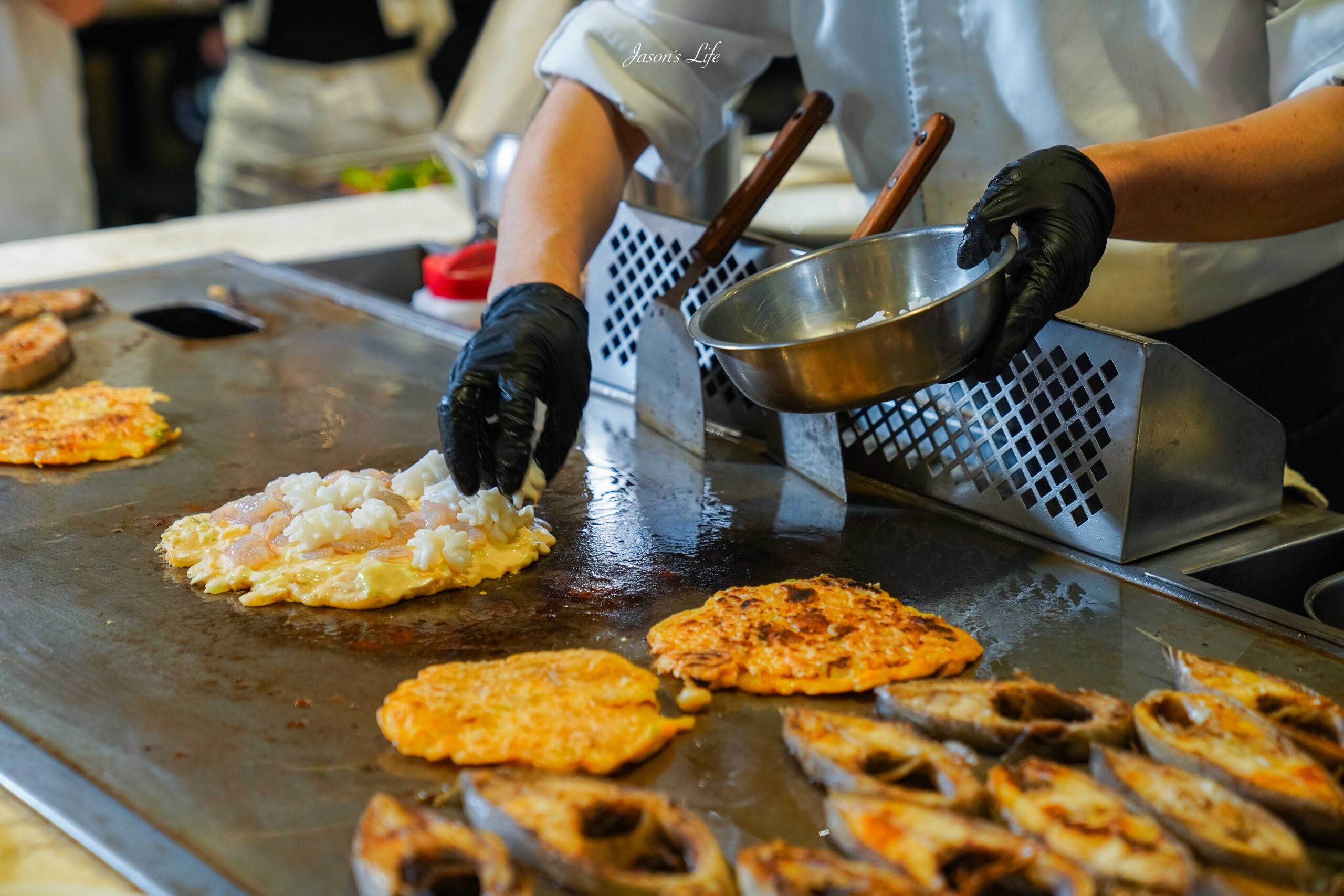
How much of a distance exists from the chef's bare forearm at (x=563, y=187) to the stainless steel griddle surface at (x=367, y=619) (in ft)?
1.11

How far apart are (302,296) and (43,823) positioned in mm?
1814

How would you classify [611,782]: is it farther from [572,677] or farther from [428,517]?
[428,517]

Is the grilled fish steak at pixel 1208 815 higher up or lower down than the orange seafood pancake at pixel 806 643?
higher up

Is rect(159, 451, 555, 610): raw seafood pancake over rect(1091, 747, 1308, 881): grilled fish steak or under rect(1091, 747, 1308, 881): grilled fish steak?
under

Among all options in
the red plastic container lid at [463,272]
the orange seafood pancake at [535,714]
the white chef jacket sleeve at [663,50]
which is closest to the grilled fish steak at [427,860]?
the orange seafood pancake at [535,714]

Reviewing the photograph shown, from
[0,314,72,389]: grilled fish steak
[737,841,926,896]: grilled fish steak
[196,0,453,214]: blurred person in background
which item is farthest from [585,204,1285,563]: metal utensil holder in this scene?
[196,0,453,214]: blurred person in background

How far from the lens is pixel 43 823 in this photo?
1.15 meters

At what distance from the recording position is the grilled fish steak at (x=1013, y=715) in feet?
3.99

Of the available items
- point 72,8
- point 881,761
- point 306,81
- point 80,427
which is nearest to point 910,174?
point 881,761

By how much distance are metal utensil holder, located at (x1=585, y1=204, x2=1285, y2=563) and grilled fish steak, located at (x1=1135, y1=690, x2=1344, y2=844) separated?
386 mm

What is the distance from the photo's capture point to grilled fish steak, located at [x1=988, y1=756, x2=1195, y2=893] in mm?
988

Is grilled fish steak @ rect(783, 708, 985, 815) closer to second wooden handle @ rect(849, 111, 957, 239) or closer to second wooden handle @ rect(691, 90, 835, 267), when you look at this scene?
second wooden handle @ rect(849, 111, 957, 239)

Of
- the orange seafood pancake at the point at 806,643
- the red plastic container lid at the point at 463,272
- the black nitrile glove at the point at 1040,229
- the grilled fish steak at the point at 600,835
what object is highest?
the black nitrile glove at the point at 1040,229

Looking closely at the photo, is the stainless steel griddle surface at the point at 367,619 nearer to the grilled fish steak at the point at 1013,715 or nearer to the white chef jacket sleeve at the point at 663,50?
the grilled fish steak at the point at 1013,715
